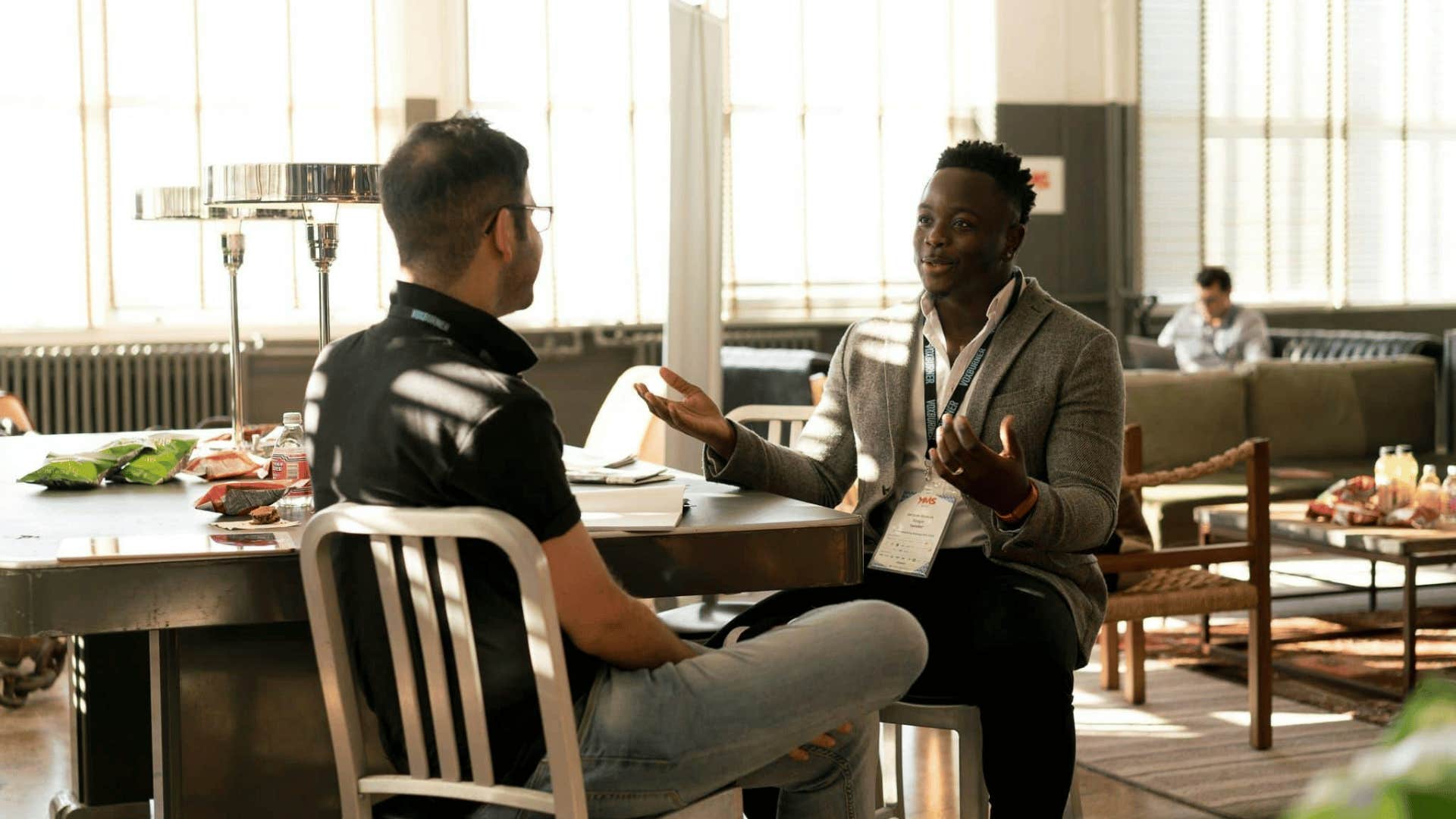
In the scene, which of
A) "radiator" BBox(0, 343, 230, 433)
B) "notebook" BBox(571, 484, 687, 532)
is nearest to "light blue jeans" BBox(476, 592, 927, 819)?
"notebook" BBox(571, 484, 687, 532)

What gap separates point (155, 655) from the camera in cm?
198

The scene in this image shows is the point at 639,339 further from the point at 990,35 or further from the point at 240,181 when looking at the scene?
the point at 240,181

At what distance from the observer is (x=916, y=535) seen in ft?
8.27

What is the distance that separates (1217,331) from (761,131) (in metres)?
2.98

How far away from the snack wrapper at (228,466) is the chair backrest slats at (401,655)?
1.14 metres

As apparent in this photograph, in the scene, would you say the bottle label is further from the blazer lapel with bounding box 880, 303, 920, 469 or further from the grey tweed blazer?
the blazer lapel with bounding box 880, 303, 920, 469

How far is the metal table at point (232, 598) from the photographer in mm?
1751

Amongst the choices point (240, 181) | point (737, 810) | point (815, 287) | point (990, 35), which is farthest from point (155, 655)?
point (990, 35)

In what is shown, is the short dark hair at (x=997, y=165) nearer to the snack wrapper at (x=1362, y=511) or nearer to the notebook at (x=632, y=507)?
the notebook at (x=632, y=507)

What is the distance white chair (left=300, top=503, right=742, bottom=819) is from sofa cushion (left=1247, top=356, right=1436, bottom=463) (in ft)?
19.3

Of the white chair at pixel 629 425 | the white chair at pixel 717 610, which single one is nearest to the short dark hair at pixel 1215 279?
the white chair at pixel 629 425

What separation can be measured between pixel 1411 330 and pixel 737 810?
1080cm

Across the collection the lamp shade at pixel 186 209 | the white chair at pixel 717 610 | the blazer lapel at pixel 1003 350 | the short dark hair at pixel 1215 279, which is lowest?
the white chair at pixel 717 610

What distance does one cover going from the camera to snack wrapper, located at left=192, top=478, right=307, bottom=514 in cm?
217
